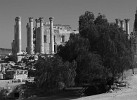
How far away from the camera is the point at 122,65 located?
74.0ft

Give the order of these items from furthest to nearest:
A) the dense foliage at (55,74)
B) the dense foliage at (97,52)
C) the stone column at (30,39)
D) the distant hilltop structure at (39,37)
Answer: the stone column at (30,39), the distant hilltop structure at (39,37), the dense foliage at (97,52), the dense foliage at (55,74)

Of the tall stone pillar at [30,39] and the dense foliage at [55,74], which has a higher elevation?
the tall stone pillar at [30,39]

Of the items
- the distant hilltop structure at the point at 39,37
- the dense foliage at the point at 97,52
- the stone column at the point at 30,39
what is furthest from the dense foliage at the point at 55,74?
the stone column at the point at 30,39

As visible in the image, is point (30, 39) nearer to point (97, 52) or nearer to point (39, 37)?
point (39, 37)

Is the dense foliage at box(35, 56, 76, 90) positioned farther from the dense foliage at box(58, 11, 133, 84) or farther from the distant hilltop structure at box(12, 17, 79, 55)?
the distant hilltop structure at box(12, 17, 79, 55)

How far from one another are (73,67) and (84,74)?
146cm

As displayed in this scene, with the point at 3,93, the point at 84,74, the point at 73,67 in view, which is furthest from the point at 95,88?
the point at 3,93

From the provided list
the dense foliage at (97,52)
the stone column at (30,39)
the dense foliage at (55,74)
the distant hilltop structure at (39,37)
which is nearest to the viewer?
the dense foliage at (55,74)

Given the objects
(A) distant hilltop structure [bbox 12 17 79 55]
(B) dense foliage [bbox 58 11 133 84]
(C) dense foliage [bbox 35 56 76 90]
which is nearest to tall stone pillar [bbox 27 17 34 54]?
(A) distant hilltop structure [bbox 12 17 79 55]

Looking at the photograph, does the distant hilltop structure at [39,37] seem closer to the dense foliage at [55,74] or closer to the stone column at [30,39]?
the stone column at [30,39]

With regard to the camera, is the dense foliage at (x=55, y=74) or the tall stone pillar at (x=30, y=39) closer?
the dense foliage at (x=55, y=74)

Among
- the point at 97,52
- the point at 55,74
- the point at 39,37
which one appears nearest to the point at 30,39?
the point at 39,37

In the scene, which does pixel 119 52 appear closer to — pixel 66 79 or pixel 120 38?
pixel 120 38

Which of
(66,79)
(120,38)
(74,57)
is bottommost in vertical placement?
(66,79)
